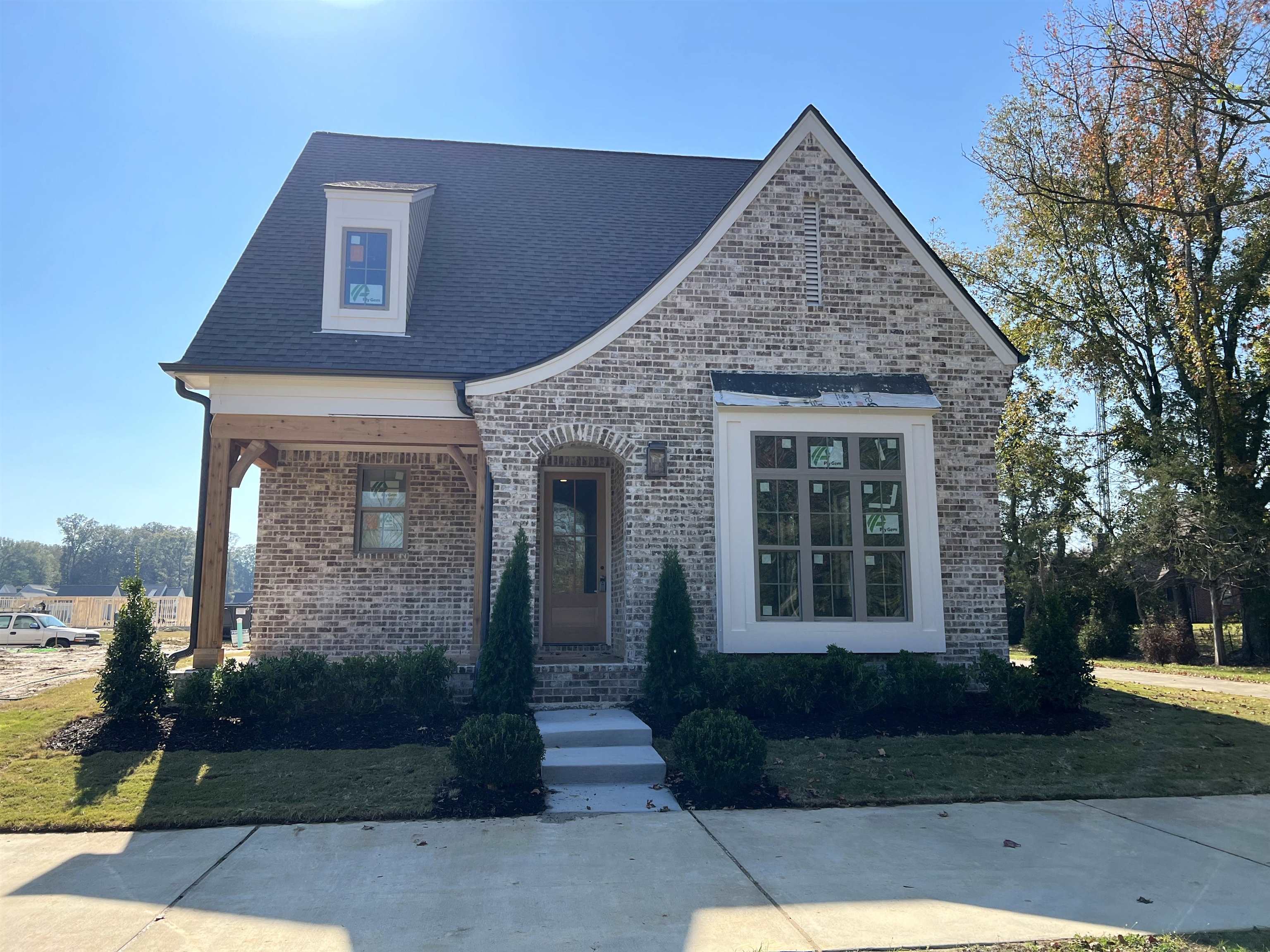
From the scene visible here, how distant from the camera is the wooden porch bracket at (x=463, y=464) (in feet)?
33.2

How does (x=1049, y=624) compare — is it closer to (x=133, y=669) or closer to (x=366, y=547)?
(x=366, y=547)

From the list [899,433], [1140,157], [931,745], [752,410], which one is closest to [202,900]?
[931,745]

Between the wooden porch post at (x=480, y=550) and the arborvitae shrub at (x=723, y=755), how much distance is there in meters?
3.58

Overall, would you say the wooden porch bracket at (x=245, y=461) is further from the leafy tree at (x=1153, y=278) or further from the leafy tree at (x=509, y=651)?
the leafy tree at (x=1153, y=278)

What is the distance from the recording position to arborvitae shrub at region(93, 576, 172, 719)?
25.5 feet

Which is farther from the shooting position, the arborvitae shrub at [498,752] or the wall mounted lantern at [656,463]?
the wall mounted lantern at [656,463]

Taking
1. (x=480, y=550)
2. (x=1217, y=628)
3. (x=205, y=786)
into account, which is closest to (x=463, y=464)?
(x=480, y=550)

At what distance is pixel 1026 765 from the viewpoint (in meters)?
7.18

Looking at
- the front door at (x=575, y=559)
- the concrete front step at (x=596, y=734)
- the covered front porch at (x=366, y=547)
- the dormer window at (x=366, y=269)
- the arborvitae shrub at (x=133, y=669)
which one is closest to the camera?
the concrete front step at (x=596, y=734)

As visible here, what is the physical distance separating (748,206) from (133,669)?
26.8 ft

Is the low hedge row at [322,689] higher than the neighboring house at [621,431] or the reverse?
the reverse

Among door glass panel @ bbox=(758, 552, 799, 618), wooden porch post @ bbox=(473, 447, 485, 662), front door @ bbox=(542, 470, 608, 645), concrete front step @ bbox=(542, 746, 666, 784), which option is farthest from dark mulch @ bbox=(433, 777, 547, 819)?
front door @ bbox=(542, 470, 608, 645)

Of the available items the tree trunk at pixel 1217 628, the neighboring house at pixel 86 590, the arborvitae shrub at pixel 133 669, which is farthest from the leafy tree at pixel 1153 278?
the neighboring house at pixel 86 590

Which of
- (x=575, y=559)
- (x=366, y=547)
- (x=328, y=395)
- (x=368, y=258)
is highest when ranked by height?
(x=368, y=258)
